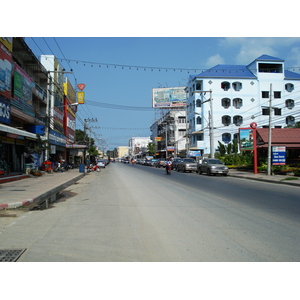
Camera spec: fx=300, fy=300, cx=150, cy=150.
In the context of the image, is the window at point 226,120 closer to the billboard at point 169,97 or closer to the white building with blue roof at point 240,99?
the white building with blue roof at point 240,99

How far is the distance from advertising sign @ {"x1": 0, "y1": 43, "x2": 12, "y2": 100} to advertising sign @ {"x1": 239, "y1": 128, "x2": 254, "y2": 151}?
2347cm

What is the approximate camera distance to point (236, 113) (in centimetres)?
5997

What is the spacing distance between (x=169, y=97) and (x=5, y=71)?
62.3 m

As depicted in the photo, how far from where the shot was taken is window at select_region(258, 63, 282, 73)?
6088 centimetres

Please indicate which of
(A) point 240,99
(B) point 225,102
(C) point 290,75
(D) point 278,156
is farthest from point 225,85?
(D) point 278,156

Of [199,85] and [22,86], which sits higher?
[199,85]

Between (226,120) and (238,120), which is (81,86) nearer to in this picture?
(226,120)

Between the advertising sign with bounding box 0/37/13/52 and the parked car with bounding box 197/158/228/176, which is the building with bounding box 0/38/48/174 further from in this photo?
the parked car with bounding box 197/158/228/176

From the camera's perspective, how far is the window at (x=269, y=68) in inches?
2397

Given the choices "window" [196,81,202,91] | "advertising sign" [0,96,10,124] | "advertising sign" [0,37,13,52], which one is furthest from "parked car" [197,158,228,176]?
"window" [196,81,202,91]

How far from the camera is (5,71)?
66.9 ft

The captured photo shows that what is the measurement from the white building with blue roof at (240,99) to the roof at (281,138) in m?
27.4
